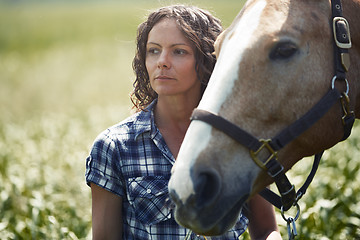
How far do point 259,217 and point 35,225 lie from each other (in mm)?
2456

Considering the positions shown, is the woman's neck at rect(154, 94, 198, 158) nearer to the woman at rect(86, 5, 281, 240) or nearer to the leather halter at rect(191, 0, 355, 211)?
the woman at rect(86, 5, 281, 240)

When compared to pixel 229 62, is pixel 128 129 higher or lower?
lower

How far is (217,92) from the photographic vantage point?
6.19 feet

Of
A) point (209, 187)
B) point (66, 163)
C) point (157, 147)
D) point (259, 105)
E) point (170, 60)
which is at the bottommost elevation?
point (66, 163)

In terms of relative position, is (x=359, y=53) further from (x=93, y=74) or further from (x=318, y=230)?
(x=93, y=74)

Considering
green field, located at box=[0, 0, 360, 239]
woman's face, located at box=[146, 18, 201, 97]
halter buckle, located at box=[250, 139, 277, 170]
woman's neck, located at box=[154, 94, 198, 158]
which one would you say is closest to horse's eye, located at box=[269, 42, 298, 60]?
Result: halter buckle, located at box=[250, 139, 277, 170]

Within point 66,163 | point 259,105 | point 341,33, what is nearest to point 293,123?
point 259,105

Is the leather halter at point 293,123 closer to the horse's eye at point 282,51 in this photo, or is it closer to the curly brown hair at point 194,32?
the horse's eye at point 282,51

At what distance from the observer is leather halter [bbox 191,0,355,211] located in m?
1.85

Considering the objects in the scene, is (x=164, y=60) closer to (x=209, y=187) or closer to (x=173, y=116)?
(x=173, y=116)

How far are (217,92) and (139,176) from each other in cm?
90

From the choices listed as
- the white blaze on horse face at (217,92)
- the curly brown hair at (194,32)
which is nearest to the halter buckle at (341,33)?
the white blaze on horse face at (217,92)

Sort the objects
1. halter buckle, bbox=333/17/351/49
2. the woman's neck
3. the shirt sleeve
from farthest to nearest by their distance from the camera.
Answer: the woman's neck < the shirt sleeve < halter buckle, bbox=333/17/351/49

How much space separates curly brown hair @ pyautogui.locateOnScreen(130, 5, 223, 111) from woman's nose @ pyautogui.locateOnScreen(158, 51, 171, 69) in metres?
0.20
